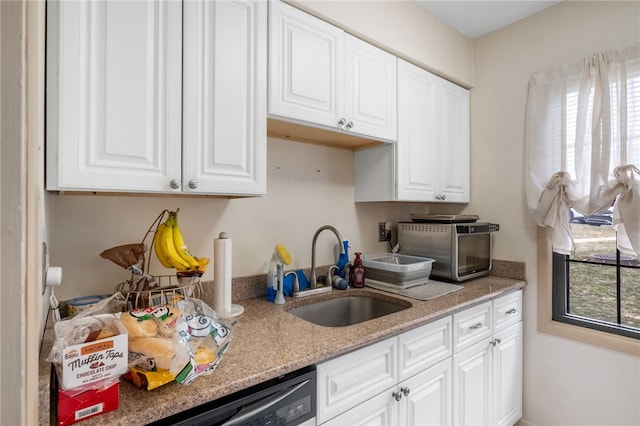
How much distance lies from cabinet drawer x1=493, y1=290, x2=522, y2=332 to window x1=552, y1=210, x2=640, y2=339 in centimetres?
19

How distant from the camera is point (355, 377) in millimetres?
1087

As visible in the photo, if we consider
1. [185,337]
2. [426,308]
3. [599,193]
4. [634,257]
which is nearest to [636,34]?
[599,193]

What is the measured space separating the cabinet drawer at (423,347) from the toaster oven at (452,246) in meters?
0.51

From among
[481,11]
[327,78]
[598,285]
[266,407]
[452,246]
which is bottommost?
[266,407]

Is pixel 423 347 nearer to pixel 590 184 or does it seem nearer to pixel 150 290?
pixel 150 290

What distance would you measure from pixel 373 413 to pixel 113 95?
1.32 m

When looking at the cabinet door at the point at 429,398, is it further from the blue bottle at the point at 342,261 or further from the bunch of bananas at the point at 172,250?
the bunch of bananas at the point at 172,250

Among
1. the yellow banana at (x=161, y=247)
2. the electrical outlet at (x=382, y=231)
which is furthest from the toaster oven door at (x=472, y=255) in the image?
the yellow banana at (x=161, y=247)

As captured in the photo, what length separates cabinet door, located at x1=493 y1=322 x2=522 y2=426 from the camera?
1760 mm

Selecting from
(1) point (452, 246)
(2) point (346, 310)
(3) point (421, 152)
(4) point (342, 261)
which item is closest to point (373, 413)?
(2) point (346, 310)

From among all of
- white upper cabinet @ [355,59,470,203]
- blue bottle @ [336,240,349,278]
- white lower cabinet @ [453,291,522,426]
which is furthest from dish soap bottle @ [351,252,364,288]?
white lower cabinet @ [453,291,522,426]

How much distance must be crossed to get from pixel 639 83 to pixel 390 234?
1468 millimetres

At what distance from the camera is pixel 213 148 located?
1.13 meters

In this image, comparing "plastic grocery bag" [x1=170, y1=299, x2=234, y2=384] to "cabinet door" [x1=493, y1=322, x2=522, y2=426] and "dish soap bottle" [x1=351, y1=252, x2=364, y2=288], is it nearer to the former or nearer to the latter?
"dish soap bottle" [x1=351, y1=252, x2=364, y2=288]
